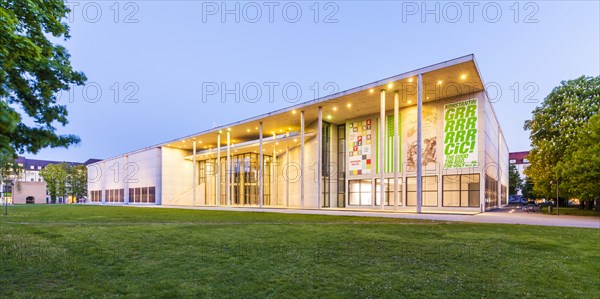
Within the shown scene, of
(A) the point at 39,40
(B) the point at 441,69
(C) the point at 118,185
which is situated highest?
(B) the point at 441,69

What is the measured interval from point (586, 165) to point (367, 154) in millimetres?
20334

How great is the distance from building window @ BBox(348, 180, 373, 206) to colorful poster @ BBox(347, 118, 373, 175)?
1358 mm

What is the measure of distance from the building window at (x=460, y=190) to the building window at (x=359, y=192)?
8642 mm

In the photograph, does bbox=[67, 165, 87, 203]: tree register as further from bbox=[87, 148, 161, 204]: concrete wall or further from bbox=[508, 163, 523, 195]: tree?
bbox=[508, 163, 523, 195]: tree

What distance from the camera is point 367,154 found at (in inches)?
1588

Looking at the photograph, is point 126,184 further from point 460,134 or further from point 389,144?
point 460,134

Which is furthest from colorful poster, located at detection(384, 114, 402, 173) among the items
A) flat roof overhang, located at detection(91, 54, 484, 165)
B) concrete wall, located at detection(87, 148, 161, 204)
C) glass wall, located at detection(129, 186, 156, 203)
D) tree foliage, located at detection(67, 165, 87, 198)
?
tree foliage, located at detection(67, 165, 87, 198)

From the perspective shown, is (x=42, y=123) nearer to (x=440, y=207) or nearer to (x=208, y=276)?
(x=208, y=276)

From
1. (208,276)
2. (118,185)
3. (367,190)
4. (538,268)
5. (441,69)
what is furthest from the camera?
(118,185)

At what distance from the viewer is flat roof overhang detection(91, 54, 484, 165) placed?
28378mm

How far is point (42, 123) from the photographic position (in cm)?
889

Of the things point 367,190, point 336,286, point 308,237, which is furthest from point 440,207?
point 336,286

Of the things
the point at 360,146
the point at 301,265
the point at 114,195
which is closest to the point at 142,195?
the point at 114,195

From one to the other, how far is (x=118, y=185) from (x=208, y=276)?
73.1 meters
